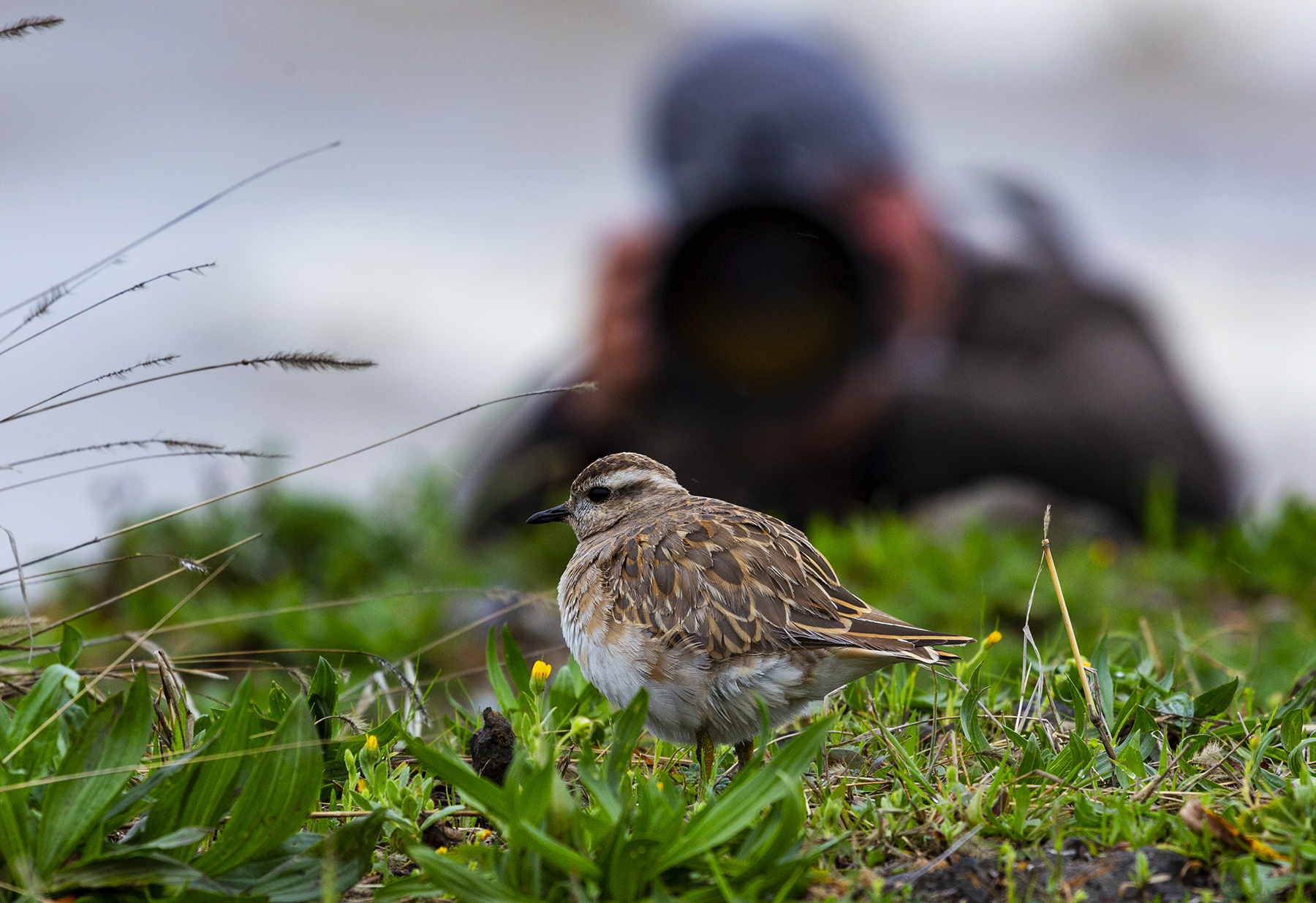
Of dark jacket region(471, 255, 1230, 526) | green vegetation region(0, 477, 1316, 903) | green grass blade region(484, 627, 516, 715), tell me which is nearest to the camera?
green vegetation region(0, 477, 1316, 903)

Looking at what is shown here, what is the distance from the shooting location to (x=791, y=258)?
8.51 metres

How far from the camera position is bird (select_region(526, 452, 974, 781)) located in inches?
131

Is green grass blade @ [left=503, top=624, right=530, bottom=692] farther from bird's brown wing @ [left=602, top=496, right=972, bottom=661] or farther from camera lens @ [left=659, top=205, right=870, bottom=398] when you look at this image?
camera lens @ [left=659, top=205, right=870, bottom=398]

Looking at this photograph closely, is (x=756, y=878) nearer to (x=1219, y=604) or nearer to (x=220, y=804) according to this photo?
(x=220, y=804)

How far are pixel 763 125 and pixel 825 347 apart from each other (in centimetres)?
230

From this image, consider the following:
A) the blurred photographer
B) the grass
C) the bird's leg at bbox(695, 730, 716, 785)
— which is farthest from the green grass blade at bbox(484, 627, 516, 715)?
the blurred photographer

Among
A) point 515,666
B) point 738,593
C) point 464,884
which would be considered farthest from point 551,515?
point 464,884

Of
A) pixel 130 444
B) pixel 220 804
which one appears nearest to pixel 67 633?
pixel 130 444

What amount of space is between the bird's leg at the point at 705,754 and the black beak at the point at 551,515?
1223 millimetres

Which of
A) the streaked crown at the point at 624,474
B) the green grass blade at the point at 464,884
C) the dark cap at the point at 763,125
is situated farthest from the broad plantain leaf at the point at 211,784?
the dark cap at the point at 763,125

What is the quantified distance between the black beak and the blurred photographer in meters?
4.13

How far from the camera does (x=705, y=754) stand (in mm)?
3518

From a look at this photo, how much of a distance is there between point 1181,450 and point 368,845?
10.2m

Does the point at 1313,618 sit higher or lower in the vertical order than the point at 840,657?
lower
